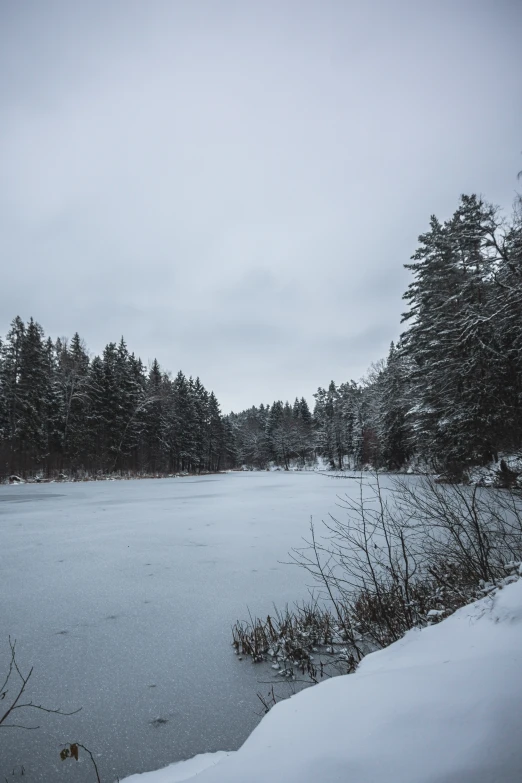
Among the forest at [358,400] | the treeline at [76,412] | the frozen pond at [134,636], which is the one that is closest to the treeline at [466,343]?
the forest at [358,400]

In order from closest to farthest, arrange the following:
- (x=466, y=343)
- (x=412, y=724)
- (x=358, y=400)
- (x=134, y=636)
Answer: (x=412, y=724), (x=134, y=636), (x=466, y=343), (x=358, y=400)

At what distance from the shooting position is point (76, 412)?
107ft

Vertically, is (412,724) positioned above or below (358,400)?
below

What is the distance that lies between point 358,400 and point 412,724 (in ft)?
184

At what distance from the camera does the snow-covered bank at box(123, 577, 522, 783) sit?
3.43ft

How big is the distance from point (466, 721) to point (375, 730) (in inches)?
12.5

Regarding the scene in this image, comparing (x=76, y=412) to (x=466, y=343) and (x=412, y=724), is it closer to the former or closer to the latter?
(x=466, y=343)

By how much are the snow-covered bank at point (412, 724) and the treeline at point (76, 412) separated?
28.1m

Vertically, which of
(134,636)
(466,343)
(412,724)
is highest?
(466,343)

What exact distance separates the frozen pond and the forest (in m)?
3.17

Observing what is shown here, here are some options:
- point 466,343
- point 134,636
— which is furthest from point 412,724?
point 466,343

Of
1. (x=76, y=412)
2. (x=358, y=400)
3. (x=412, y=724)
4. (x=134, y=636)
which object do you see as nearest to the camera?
(x=412, y=724)

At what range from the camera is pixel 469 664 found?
1486 millimetres

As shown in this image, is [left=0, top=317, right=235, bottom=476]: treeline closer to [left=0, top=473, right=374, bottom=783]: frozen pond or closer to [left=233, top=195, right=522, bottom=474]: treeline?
[left=0, top=473, right=374, bottom=783]: frozen pond
